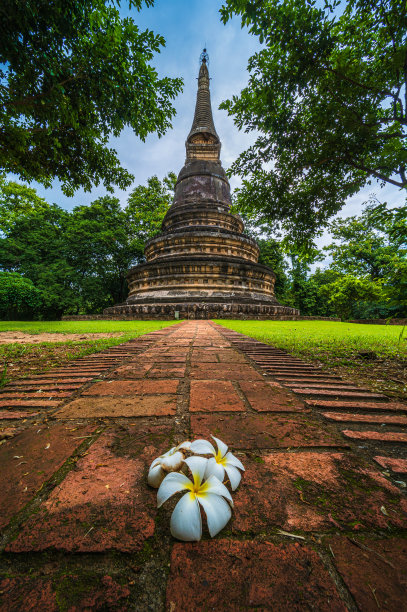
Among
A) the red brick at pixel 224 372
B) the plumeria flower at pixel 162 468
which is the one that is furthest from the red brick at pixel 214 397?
the plumeria flower at pixel 162 468

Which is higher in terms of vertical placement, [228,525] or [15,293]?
[15,293]

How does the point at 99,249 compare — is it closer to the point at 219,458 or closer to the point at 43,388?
the point at 43,388

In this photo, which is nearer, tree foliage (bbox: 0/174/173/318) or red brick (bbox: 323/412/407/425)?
red brick (bbox: 323/412/407/425)

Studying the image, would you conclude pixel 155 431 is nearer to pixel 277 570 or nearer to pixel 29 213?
pixel 277 570

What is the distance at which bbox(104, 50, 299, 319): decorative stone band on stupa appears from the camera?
10.2 metres

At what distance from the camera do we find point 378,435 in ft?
3.51

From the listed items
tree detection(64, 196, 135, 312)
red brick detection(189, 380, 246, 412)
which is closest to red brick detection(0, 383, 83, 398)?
red brick detection(189, 380, 246, 412)

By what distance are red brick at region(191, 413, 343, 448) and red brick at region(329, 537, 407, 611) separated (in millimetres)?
387

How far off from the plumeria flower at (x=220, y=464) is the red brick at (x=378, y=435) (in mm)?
629

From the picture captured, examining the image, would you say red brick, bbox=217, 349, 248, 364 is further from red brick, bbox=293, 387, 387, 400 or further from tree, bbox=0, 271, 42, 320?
tree, bbox=0, 271, 42, 320

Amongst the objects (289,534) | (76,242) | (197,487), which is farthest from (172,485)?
(76,242)

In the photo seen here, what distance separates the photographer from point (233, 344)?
10.8 ft

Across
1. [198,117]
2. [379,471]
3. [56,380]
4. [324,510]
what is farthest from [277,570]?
[198,117]

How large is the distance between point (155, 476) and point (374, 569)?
1.74ft
